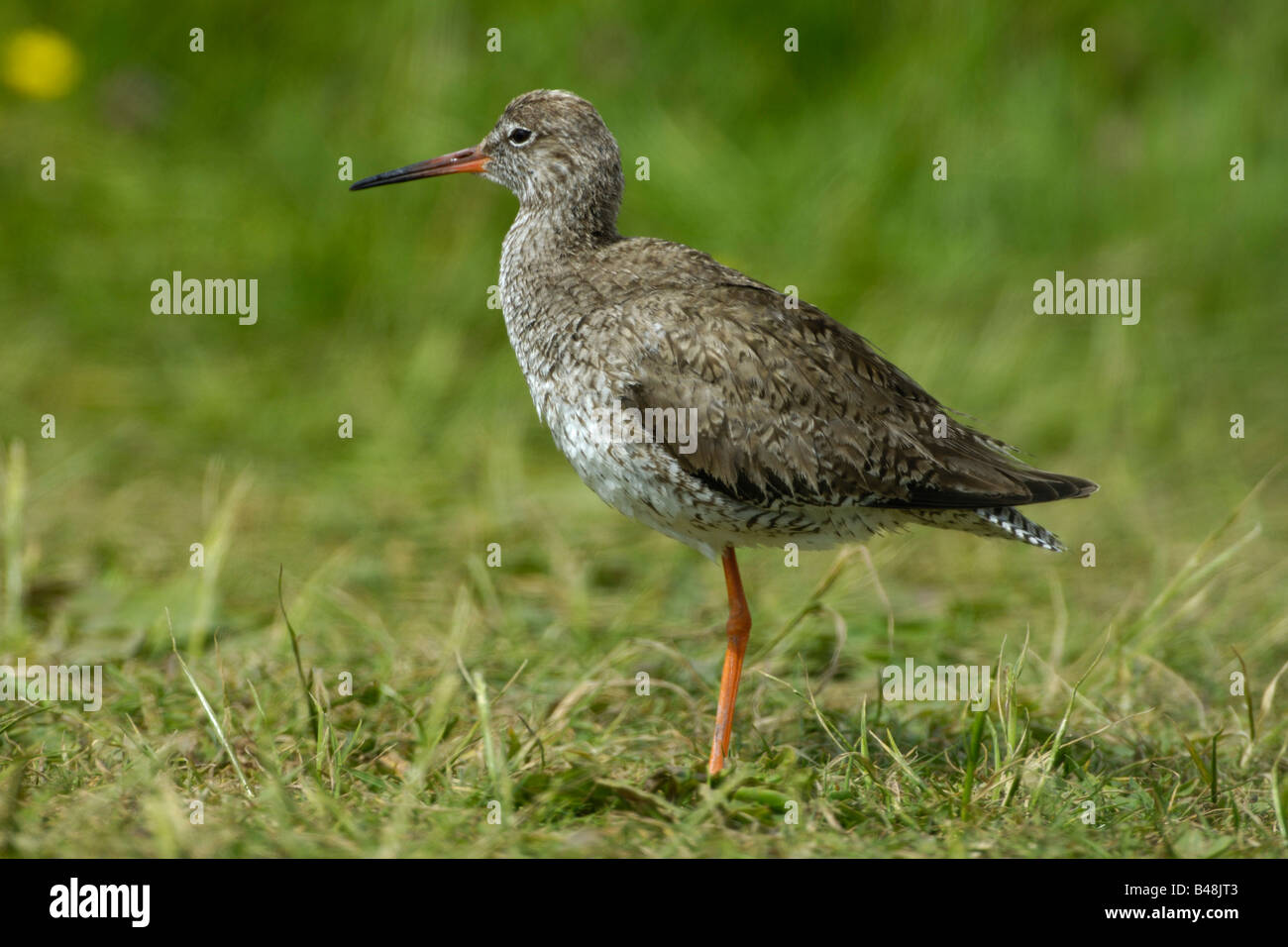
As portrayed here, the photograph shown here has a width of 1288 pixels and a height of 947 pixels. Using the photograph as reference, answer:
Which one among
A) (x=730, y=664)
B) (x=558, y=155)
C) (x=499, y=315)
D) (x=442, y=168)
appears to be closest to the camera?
(x=730, y=664)

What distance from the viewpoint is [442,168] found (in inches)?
254

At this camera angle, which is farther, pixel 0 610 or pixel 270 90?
pixel 270 90

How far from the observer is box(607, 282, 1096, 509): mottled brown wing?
5.23m

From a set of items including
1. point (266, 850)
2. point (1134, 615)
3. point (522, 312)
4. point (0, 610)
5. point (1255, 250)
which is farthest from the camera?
point (1255, 250)

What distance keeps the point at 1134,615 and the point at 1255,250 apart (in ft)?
14.4

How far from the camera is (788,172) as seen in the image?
35.0 ft

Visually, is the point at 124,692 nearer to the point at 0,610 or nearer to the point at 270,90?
the point at 0,610

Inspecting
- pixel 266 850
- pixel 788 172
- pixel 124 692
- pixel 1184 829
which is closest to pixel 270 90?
pixel 788 172
